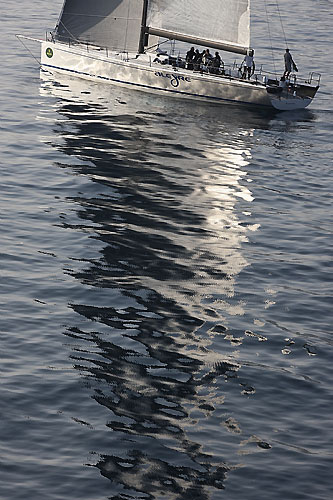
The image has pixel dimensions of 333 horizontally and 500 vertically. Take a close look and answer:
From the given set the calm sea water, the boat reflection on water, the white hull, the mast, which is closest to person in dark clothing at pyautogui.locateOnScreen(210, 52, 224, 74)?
the white hull

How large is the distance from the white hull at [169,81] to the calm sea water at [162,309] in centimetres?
628

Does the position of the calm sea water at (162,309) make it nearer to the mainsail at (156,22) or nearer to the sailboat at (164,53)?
the sailboat at (164,53)

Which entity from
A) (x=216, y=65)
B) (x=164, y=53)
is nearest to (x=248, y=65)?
(x=216, y=65)

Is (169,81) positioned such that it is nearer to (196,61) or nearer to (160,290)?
(196,61)

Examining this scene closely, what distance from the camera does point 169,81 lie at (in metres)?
62.6

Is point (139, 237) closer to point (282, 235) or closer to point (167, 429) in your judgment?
point (282, 235)

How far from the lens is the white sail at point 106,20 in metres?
64.5

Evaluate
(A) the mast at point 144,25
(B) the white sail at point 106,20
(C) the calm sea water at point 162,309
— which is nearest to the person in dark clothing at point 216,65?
(A) the mast at point 144,25

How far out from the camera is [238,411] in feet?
A: 80.8

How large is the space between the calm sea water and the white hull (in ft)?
20.6

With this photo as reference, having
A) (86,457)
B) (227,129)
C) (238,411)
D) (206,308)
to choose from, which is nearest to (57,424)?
(86,457)

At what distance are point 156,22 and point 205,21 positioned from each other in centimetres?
335

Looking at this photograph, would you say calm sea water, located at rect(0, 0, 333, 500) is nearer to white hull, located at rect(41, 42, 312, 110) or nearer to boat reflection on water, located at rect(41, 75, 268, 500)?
boat reflection on water, located at rect(41, 75, 268, 500)

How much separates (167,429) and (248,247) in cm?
1453
